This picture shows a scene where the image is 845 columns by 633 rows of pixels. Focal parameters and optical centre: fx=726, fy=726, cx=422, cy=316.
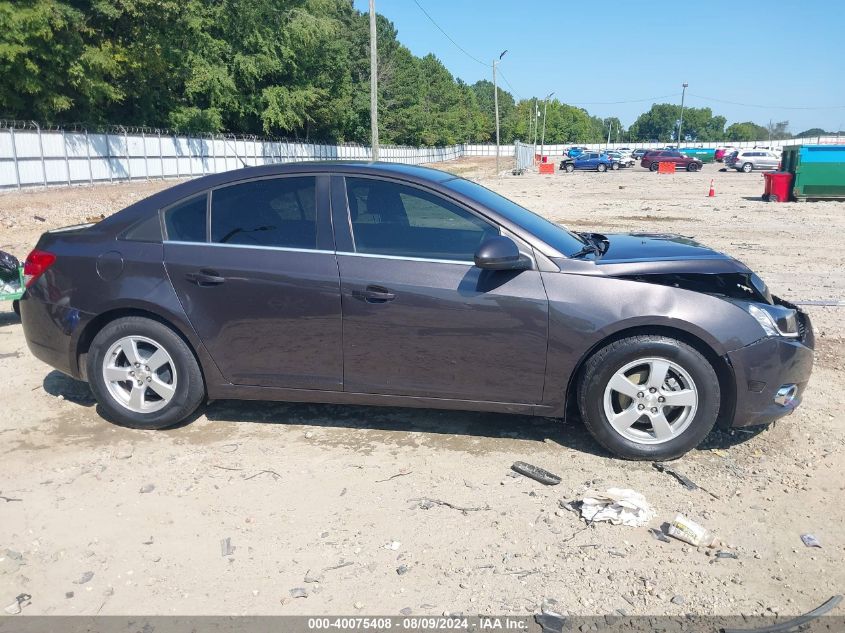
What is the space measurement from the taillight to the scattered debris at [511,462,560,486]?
334 centimetres

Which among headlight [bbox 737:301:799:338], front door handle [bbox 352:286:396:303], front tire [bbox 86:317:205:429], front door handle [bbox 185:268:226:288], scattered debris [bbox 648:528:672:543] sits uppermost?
front door handle [bbox 185:268:226:288]

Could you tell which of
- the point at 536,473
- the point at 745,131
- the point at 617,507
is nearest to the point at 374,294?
the point at 536,473

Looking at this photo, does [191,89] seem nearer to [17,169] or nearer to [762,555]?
[17,169]

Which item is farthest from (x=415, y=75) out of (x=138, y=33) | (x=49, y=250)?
(x=49, y=250)

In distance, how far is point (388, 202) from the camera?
4.60 m

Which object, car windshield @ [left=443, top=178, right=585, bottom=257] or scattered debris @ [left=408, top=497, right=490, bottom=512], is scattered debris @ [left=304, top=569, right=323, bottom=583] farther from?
car windshield @ [left=443, top=178, right=585, bottom=257]

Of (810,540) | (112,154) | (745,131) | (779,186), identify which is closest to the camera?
(810,540)

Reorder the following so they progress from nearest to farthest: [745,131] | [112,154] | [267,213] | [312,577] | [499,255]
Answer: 1. [312,577]
2. [499,255]
3. [267,213]
4. [112,154]
5. [745,131]

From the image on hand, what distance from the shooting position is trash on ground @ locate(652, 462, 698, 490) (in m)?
4.05

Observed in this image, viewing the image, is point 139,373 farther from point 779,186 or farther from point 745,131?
point 745,131

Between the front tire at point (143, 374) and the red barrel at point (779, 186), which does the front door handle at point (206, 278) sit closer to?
the front tire at point (143, 374)

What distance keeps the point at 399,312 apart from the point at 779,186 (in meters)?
24.7

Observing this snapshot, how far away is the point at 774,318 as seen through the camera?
4.22 m

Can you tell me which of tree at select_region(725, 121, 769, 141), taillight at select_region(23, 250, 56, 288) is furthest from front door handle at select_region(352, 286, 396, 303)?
tree at select_region(725, 121, 769, 141)
